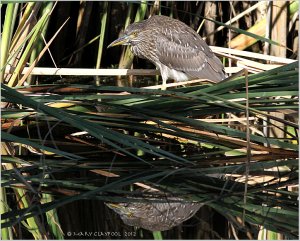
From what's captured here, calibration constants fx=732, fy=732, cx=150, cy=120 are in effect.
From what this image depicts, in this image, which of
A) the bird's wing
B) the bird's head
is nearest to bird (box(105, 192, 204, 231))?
the bird's wing

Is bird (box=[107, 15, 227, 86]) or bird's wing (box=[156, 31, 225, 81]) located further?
bird (box=[107, 15, 227, 86])

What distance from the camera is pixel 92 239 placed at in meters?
3.12

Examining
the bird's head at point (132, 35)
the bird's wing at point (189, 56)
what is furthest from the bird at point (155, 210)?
the bird's head at point (132, 35)

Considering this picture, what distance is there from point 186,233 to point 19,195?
2.48 ft

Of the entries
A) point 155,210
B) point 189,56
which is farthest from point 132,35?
point 155,210

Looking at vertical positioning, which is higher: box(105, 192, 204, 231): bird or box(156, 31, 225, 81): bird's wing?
box(156, 31, 225, 81): bird's wing

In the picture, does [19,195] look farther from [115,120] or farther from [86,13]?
[86,13]

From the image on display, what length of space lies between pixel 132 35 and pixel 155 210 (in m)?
2.14

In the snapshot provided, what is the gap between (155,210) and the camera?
3152 mm

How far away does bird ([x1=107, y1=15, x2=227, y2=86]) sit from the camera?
4855 mm

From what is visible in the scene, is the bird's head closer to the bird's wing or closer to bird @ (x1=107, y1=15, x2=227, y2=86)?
bird @ (x1=107, y1=15, x2=227, y2=86)

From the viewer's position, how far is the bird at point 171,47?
15.9ft

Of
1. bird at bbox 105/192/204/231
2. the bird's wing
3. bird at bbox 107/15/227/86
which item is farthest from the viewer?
bird at bbox 107/15/227/86

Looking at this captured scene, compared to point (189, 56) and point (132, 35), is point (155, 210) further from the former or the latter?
point (132, 35)
